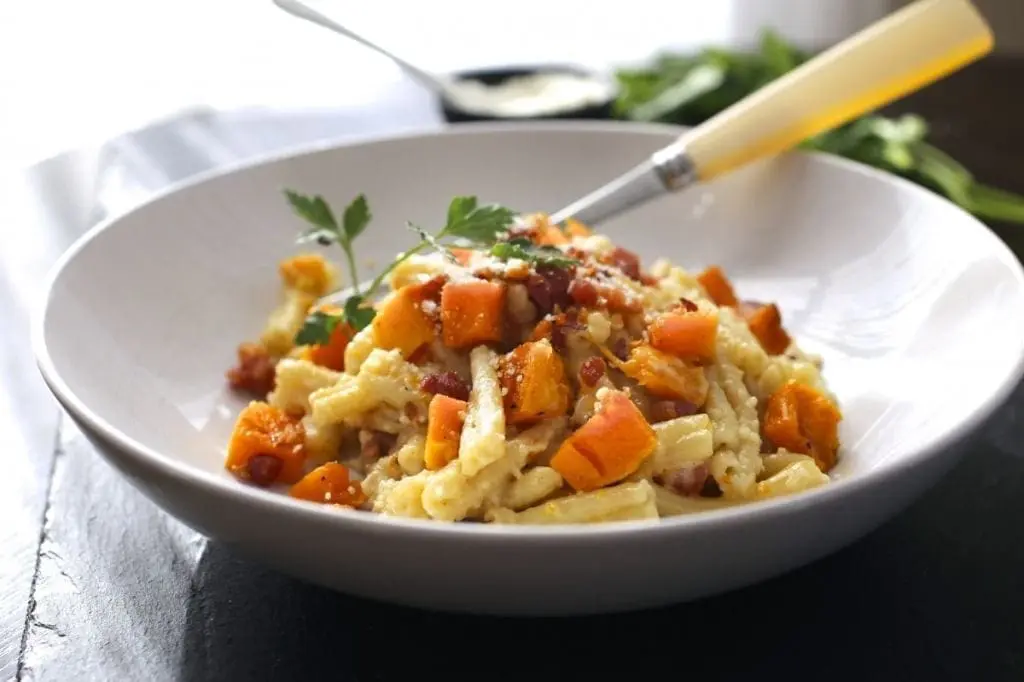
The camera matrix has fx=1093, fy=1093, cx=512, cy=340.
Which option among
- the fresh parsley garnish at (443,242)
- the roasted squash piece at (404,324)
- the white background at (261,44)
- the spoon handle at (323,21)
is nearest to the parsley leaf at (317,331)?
the fresh parsley garnish at (443,242)

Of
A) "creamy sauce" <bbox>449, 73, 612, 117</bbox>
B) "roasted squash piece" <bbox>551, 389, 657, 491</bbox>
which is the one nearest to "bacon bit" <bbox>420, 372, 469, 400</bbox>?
"roasted squash piece" <bbox>551, 389, 657, 491</bbox>

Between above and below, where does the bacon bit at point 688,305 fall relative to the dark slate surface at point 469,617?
above

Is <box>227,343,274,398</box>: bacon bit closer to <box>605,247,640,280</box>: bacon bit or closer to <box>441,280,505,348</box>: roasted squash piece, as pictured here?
<box>441,280,505,348</box>: roasted squash piece

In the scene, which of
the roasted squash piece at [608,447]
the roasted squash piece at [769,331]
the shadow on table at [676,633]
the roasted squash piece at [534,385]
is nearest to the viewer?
the shadow on table at [676,633]

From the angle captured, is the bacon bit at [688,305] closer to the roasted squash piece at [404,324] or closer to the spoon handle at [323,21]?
the roasted squash piece at [404,324]

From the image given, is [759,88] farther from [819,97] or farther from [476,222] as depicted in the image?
[476,222]

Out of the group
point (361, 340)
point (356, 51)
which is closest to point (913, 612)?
point (361, 340)
